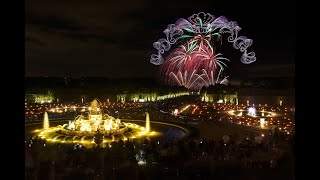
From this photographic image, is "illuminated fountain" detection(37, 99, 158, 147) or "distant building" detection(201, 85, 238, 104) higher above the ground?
"distant building" detection(201, 85, 238, 104)

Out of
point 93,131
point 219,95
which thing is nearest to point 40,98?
point 219,95

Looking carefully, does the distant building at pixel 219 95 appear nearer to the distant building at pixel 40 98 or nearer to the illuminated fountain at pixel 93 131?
the distant building at pixel 40 98

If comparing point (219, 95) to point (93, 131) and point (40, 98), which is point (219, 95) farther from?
point (93, 131)

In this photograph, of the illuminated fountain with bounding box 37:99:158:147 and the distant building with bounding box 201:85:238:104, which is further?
the distant building with bounding box 201:85:238:104

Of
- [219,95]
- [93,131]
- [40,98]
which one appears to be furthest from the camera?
[219,95]

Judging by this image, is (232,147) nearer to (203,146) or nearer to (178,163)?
(203,146)

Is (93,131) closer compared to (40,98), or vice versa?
(93,131)

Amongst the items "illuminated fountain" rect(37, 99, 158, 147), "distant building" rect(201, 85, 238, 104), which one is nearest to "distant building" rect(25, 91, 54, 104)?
"distant building" rect(201, 85, 238, 104)

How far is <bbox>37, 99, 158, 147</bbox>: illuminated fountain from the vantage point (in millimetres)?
24312

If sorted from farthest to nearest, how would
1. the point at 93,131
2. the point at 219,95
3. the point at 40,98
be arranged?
the point at 219,95, the point at 40,98, the point at 93,131

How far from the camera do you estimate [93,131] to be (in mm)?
25594

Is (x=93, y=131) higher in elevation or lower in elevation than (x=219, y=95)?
lower

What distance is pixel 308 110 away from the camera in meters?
3.20

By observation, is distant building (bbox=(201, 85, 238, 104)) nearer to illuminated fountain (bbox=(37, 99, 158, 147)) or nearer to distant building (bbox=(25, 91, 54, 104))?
distant building (bbox=(25, 91, 54, 104))
